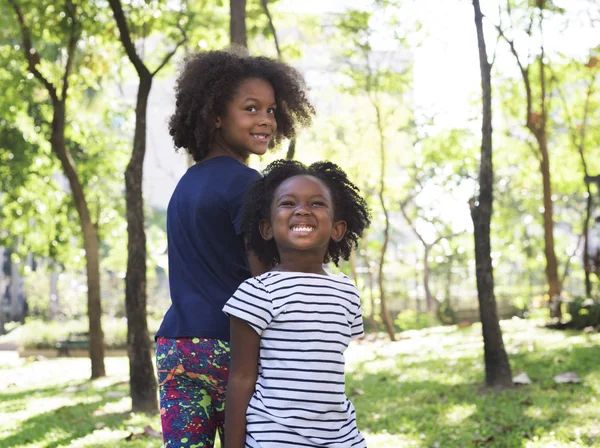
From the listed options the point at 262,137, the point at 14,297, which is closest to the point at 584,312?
the point at 262,137

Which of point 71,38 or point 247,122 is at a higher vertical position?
point 71,38

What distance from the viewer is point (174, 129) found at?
3.14 m

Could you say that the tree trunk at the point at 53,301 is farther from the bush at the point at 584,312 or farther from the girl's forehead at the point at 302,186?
the girl's forehead at the point at 302,186

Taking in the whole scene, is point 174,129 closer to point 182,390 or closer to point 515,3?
point 182,390

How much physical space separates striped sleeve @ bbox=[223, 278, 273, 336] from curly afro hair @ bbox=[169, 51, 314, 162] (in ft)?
2.30

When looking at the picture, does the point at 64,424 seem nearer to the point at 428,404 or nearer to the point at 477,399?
the point at 428,404

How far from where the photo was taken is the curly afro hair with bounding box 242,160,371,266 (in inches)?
107

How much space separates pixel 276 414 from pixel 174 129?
3.88 feet

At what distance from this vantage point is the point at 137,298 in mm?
9141

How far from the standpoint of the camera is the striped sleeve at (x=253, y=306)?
250cm

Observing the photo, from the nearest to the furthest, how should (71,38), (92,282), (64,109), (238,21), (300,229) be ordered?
(300,229) → (238,21) → (71,38) → (64,109) → (92,282)

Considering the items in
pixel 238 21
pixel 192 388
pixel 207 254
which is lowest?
pixel 192 388

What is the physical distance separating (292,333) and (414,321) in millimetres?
22786

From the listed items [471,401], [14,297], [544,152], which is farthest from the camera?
[14,297]
